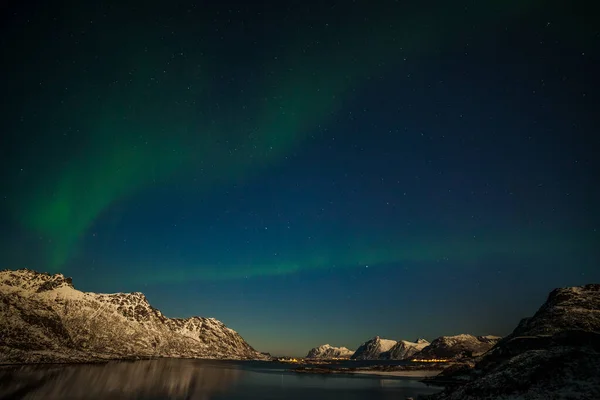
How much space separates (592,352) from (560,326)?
75112 millimetres

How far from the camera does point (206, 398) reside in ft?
203

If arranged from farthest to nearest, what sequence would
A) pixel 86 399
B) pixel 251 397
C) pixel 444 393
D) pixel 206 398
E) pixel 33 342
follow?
1. pixel 33 342
2. pixel 251 397
3. pixel 206 398
4. pixel 86 399
5. pixel 444 393

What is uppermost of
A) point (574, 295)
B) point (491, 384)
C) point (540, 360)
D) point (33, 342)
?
point (574, 295)

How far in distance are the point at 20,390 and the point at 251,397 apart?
4339 cm

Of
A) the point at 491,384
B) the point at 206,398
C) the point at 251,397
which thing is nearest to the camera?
the point at 491,384

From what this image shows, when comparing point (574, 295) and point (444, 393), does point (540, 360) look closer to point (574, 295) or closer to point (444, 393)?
point (444, 393)

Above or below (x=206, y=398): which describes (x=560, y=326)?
above

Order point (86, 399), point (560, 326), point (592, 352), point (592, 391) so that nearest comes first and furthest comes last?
point (592, 391), point (592, 352), point (86, 399), point (560, 326)

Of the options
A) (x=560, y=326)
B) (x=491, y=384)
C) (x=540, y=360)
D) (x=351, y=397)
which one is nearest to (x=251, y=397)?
(x=351, y=397)

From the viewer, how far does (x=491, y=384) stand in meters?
38.0

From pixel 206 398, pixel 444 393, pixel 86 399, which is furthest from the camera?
→ pixel 206 398

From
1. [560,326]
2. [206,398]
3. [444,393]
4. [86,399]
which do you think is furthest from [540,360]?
[560,326]

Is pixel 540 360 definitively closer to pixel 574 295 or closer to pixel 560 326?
pixel 560 326

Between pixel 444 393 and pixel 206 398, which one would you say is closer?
pixel 444 393
